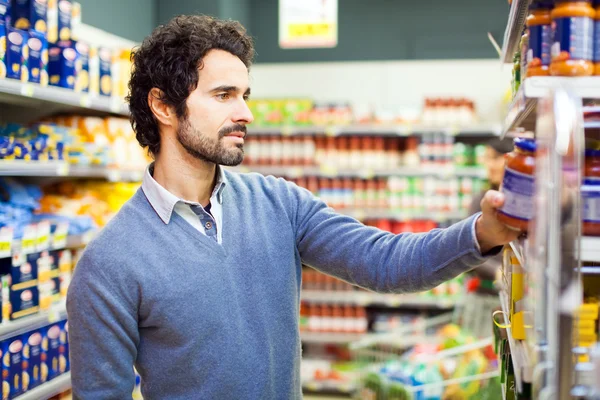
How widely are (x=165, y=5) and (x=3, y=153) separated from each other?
3897mm

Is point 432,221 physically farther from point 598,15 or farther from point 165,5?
point 598,15

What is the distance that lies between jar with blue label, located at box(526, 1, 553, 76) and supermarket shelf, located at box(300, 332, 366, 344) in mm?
4627

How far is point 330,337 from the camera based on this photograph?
5918 mm

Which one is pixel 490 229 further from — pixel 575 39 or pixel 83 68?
pixel 83 68

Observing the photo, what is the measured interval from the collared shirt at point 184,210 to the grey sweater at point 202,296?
22mm

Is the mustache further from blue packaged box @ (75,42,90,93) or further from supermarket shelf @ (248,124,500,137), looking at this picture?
supermarket shelf @ (248,124,500,137)

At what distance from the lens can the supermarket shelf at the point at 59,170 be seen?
2.96 m

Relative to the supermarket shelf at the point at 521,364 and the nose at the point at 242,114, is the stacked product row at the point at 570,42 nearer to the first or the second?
the supermarket shelf at the point at 521,364

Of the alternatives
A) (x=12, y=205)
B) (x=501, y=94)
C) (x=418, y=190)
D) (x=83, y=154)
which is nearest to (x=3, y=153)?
(x=12, y=205)

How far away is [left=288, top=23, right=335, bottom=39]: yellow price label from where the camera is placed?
6281 mm

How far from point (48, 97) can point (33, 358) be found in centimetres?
125

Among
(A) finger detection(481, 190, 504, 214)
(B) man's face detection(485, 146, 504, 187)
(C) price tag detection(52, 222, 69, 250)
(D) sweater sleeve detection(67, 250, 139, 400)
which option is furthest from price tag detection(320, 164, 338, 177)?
(A) finger detection(481, 190, 504, 214)

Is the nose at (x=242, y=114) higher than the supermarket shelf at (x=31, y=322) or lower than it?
higher

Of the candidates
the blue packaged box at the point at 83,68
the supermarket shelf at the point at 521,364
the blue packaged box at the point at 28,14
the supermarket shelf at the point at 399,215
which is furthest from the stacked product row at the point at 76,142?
the supermarket shelf at the point at 521,364
